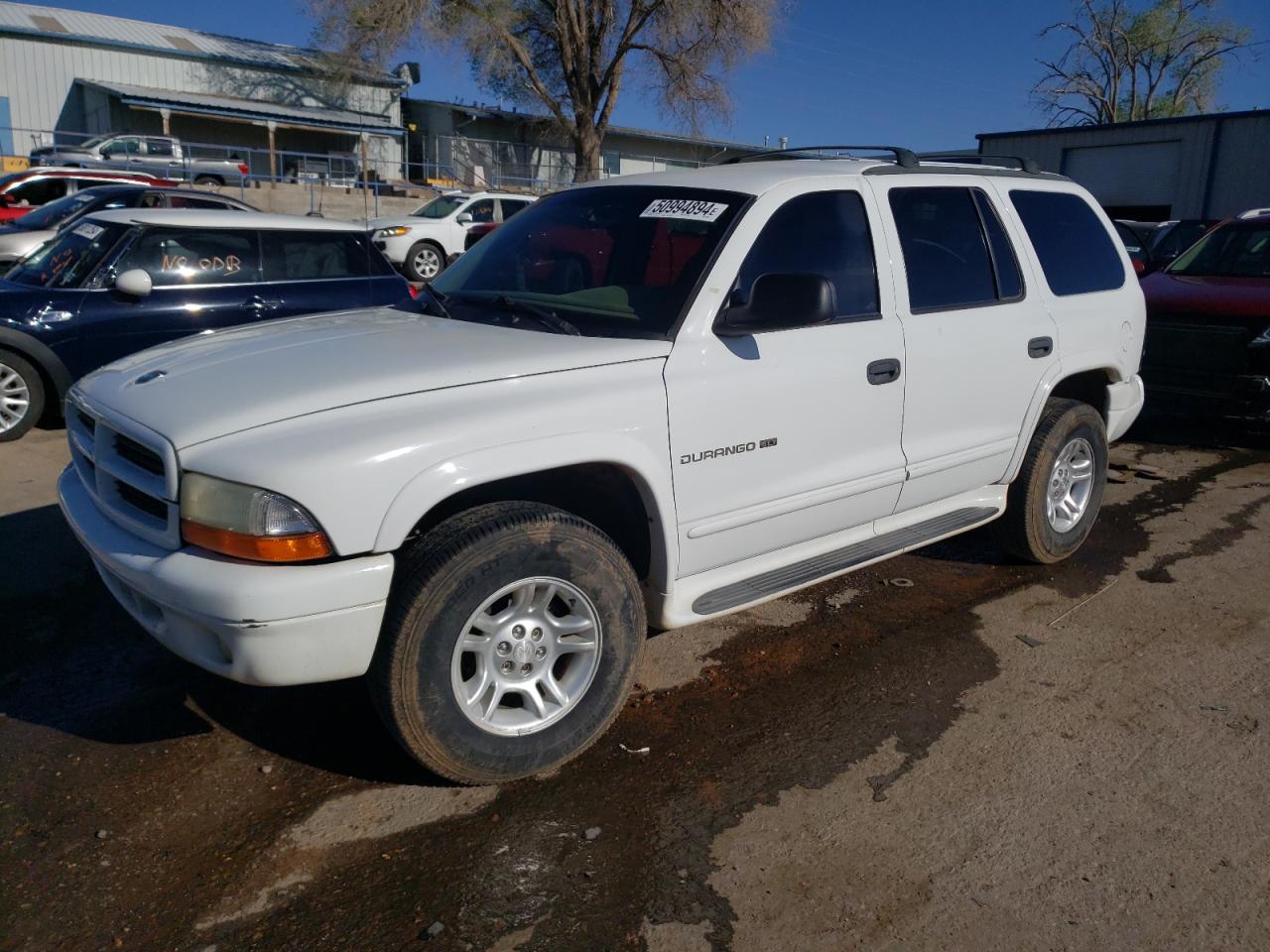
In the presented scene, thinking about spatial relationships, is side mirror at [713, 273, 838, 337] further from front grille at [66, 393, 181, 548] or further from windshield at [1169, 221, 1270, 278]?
windshield at [1169, 221, 1270, 278]

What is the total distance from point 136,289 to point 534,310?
13.6 ft

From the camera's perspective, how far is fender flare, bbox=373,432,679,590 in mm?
2736

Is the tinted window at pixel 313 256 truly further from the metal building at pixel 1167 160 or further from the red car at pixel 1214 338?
the metal building at pixel 1167 160

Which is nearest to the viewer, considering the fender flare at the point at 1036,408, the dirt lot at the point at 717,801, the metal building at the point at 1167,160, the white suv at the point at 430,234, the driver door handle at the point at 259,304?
the dirt lot at the point at 717,801

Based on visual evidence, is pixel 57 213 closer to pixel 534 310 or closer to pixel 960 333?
pixel 534 310

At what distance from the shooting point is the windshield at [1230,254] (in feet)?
26.2

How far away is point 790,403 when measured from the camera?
3.54m

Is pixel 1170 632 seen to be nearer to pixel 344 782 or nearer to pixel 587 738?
pixel 587 738

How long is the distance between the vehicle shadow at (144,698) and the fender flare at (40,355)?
308 cm

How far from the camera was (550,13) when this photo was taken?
113 feet

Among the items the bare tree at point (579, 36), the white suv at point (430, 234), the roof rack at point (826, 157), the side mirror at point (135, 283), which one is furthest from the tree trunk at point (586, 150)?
the roof rack at point (826, 157)

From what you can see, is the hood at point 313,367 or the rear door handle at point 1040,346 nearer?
the hood at point 313,367

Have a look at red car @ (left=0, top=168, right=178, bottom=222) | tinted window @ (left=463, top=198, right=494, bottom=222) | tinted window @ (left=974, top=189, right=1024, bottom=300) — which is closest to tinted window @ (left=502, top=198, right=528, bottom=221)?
tinted window @ (left=463, top=198, right=494, bottom=222)

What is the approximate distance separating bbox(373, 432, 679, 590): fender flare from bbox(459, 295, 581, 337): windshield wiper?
53 cm
